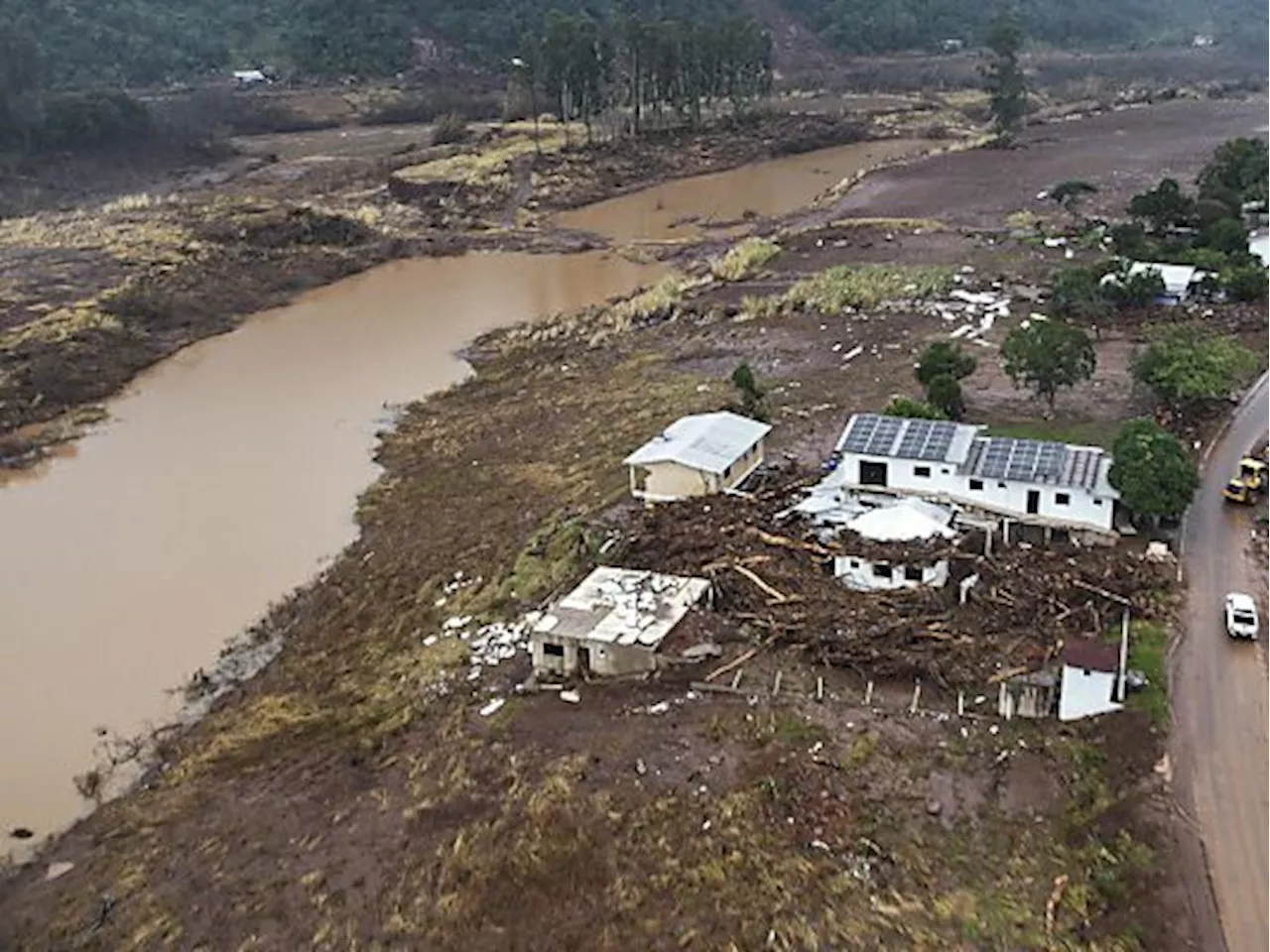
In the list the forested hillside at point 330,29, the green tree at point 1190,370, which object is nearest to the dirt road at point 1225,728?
the green tree at point 1190,370

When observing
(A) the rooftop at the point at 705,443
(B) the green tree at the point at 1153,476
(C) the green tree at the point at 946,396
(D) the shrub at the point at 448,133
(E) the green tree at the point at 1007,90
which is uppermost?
(B) the green tree at the point at 1153,476

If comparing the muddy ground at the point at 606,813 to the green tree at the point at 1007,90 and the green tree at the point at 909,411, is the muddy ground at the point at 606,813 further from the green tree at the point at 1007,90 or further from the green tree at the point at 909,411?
the green tree at the point at 1007,90

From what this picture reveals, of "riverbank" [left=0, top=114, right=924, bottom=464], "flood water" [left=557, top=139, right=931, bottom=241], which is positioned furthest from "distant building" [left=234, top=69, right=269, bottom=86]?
"flood water" [left=557, top=139, right=931, bottom=241]

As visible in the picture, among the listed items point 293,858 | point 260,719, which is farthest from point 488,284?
point 293,858

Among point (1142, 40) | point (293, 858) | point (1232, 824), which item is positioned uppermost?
point (1232, 824)

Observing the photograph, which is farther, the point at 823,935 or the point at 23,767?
the point at 23,767

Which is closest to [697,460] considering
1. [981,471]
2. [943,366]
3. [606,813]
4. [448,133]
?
[981,471]

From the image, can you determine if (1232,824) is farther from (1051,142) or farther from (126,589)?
(1051,142)
